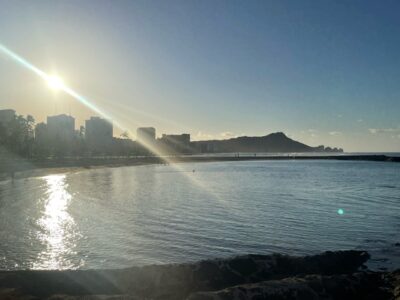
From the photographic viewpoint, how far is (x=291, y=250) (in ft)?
66.0

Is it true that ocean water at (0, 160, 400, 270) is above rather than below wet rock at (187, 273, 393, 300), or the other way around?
below

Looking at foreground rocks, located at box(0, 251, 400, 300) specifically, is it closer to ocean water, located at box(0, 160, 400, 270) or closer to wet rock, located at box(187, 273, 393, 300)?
wet rock, located at box(187, 273, 393, 300)

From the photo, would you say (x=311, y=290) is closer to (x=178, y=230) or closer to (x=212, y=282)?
(x=212, y=282)

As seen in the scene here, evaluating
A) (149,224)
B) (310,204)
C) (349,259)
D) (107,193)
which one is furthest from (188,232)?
(107,193)

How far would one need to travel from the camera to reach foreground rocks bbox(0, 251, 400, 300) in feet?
38.8

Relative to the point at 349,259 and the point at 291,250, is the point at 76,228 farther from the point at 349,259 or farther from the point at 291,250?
the point at 349,259

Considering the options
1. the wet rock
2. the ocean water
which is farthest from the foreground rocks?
the ocean water

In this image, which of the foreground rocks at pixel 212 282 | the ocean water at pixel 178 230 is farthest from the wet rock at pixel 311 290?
the ocean water at pixel 178 230

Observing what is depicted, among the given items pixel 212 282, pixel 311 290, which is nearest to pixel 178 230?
pixel 212 282

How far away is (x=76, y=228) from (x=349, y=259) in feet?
59.3

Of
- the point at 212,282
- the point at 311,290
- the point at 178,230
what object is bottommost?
the point at 178,230

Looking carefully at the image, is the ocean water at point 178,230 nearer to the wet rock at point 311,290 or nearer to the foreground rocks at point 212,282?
the foreground rocks at point 212,282

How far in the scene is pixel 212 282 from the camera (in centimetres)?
1361

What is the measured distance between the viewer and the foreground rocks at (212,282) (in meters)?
11.8
